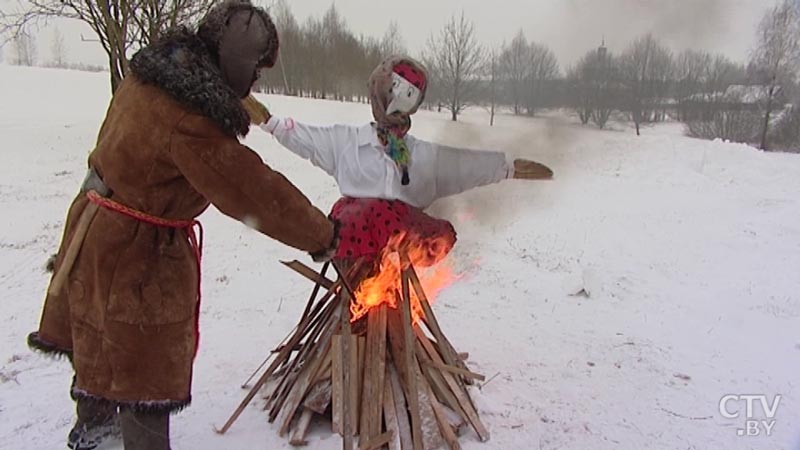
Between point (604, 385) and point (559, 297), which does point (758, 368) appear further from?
point (559, 297)

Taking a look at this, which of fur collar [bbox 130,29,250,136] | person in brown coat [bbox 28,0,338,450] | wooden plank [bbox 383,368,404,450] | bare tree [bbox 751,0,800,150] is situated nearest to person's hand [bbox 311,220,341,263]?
person in brown coat [bbox 28,0,338,450]

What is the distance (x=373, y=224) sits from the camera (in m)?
2.63

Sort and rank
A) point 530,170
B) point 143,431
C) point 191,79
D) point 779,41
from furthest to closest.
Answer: point 779,41, point 530,170, point 143,431, point 191,79

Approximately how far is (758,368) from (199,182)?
3904 millimetres

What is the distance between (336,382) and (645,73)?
2.18 meters

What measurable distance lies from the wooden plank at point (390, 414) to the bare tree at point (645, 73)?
189 cm

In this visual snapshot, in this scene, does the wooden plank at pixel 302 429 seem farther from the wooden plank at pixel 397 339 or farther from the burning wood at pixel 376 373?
the wooden plank at pixel 397 339

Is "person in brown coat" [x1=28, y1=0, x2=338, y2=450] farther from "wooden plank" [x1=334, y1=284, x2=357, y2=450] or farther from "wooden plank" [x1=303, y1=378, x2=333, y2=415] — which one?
"wooden plank" [x1=303, y1=378, x2=333, y2=415]

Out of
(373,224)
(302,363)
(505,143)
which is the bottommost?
(302,363)

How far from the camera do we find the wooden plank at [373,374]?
2691mm

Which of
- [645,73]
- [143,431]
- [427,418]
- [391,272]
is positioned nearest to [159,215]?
[143,431]

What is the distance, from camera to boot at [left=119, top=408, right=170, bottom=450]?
2.09m

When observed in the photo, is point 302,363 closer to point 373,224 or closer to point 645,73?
point 373,224

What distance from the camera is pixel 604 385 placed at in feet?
11.4
